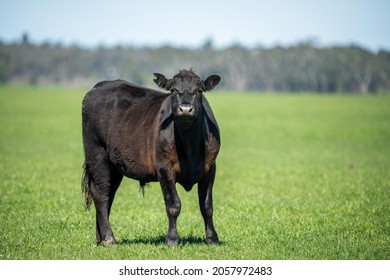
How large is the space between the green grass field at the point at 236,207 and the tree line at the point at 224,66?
3933 inches

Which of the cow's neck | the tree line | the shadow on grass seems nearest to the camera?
the cow's neck

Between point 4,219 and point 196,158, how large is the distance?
14.3 feet

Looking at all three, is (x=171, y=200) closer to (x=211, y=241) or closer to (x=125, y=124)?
(x=211, y=241)

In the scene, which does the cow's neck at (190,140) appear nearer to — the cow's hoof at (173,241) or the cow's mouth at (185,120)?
the cow's mouth at (185,120)

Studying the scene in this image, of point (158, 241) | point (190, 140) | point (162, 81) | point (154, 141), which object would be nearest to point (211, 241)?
point (158, 241)

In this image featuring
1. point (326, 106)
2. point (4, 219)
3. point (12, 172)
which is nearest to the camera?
point (4, 219)

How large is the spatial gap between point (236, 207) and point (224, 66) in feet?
418

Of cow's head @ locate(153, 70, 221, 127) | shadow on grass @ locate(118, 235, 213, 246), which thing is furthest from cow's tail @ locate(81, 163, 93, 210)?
cow's head @ locate(153, 70, 221, 127)

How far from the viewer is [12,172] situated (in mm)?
20344

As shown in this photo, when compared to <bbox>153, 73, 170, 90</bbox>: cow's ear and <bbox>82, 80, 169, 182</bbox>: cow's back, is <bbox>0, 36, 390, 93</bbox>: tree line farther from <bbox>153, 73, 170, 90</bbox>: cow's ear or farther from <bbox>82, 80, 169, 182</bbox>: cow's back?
<bbox>153, 73, 170, 90</bbox>: cow's ear

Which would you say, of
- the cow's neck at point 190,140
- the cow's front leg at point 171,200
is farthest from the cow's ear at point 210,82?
the cow's front leg at point 171,200

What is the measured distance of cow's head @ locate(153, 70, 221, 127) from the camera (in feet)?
30.9
